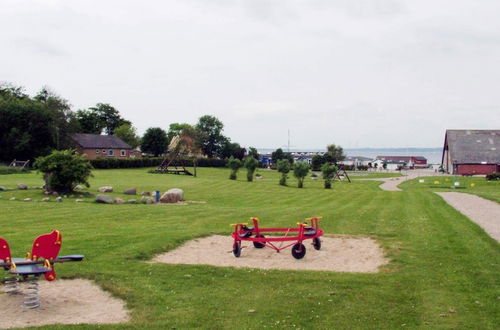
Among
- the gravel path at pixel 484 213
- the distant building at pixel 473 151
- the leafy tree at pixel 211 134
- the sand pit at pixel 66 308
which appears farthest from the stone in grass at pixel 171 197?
the leafy tree at pixel 211 134

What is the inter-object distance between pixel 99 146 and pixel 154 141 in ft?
73.0

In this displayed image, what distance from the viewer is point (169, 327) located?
854 cm

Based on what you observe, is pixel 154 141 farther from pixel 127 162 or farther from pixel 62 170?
pixel 62 170

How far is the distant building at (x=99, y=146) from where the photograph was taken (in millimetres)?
95062

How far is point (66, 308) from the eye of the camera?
9.66 meters

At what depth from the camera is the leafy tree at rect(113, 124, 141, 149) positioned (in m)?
133

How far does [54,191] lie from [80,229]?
16120 mm

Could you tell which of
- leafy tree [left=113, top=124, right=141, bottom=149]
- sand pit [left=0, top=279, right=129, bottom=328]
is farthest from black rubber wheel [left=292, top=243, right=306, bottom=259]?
leafy tree [left=113, top=124, right=141, bottom=149]

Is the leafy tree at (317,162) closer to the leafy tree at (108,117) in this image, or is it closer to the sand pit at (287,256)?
the leafy tree at (108,117)

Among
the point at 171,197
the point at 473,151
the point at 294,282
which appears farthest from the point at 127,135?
the point at 294,282

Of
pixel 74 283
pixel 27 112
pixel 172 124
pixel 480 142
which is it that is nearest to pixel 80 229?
pixel 74 283

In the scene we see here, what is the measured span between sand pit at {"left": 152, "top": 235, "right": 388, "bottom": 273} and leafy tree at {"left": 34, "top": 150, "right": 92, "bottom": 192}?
1924 cm

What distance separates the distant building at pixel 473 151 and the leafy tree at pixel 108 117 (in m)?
88.2

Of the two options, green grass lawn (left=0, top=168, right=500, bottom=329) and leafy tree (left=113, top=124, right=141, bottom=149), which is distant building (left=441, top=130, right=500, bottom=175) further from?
leafy tree (left=113, top=124, right=141, bottom=149)
